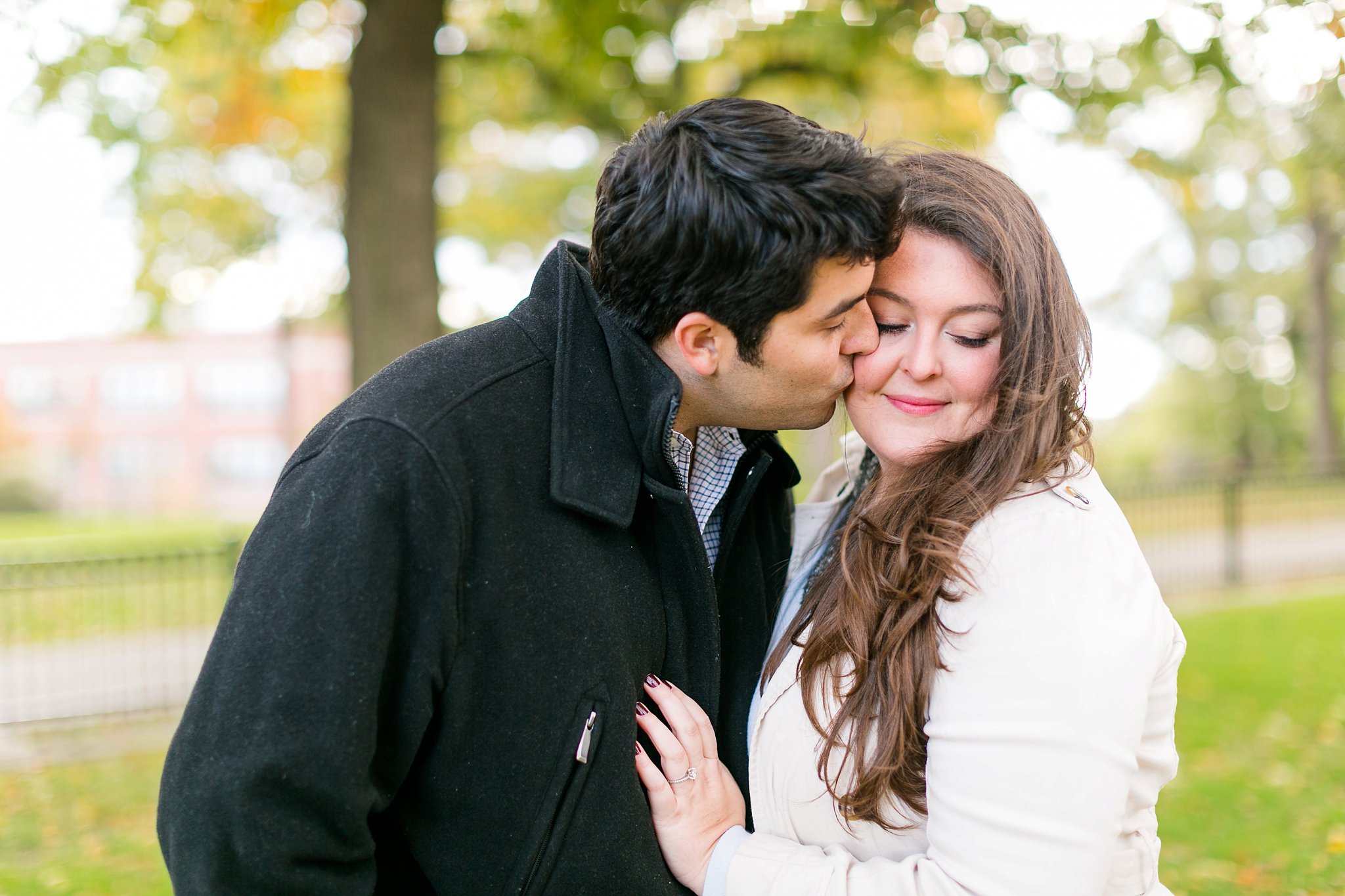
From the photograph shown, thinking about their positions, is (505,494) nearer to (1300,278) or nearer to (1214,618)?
(1214,618)

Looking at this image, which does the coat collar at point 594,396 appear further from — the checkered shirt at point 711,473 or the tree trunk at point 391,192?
the tree trunk at point 391,192

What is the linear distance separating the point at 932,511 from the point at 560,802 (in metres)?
0.94

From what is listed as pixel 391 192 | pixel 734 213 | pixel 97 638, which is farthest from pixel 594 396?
pixel 97 638

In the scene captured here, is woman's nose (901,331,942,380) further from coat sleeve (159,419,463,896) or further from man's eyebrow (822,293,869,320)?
coat sleeve (159,419,463,896)

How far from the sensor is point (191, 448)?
3656 centimetres

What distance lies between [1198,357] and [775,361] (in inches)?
1229

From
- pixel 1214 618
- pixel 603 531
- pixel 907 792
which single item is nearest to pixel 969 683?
pixel 907 792

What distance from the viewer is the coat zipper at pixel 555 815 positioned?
1945 mm

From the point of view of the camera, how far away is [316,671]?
5.62 feet

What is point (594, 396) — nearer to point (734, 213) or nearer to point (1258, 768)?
point (734, 213)

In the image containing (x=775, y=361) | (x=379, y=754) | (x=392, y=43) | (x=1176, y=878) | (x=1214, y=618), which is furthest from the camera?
(x=1214, y=618)

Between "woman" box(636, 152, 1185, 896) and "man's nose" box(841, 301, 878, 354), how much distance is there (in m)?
0.02

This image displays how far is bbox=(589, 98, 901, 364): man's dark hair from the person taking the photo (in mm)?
2055

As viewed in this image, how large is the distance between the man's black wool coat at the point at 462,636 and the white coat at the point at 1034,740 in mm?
374
